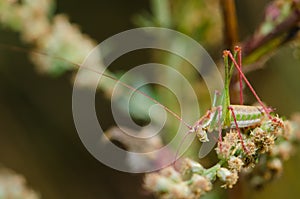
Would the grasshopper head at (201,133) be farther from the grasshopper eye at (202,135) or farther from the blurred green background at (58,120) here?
the blurred green background at (58,120)

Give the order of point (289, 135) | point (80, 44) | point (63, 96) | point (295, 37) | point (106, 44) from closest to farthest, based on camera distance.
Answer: point (289, 135)
point (295, 37)
point (80, 44)
point (106, 44)
point (63, 96)

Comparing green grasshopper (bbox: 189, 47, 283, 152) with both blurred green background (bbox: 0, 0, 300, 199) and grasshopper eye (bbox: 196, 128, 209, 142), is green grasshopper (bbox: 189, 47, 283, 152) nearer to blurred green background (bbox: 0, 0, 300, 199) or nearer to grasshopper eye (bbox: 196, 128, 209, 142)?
grasshopper eye (bbox: 196, 128, 209, 142)

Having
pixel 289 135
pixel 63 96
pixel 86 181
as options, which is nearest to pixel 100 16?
pixel 63 96

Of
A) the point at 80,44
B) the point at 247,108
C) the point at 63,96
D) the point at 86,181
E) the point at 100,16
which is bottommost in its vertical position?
the point at 247,108

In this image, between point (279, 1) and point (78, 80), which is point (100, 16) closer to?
point (78, 80)

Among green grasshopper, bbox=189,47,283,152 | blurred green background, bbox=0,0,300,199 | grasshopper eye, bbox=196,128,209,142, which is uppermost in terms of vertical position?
blurred green background, bbox=0,0,300,199

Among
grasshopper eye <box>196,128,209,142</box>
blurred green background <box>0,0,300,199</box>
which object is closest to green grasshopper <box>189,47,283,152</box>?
grasshopper eye <box>196,128,209,142</box>

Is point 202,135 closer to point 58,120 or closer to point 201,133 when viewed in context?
point 201,133

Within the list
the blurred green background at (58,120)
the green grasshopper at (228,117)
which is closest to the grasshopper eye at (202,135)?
the green grasshopper at (228,117)
